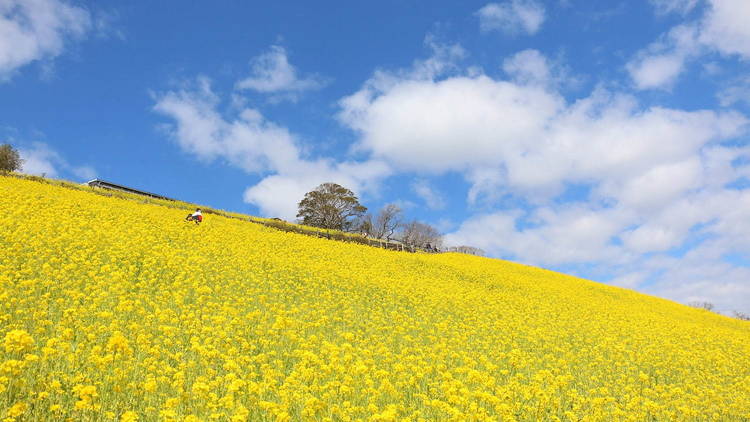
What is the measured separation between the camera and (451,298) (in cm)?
2183

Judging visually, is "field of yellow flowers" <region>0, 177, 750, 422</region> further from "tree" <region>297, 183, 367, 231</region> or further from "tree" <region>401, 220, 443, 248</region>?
"tree" <region>401, 220, 443, 248</region>

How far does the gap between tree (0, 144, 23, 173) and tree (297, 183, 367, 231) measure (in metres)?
37.9

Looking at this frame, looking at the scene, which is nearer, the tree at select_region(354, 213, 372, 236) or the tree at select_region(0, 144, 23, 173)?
the tree at select_region(0, 144, 23, 173)

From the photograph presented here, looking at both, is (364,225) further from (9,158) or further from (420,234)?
(9,158)

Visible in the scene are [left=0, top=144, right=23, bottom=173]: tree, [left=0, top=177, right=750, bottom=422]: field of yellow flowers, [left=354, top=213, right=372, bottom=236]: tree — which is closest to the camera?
[left=0, top=177, right=750, bottom=422]: field of yellow flowers

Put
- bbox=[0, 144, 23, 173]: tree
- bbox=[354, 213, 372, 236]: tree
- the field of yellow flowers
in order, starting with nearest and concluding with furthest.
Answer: the field of yellow flowers < bbox=[0, 144, 23, 173]: tree < bbox=[354, 213, 372, 236]: tree

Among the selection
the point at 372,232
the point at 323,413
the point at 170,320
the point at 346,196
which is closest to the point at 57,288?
the point at 170,320

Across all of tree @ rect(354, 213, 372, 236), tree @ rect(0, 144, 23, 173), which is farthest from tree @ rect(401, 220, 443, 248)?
tree @ rect(0, 144, 23, 173)

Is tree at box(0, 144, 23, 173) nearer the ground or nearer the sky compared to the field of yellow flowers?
nearer the sky

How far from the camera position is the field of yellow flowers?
6.36 m

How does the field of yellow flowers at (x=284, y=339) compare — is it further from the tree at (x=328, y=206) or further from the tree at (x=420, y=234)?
the tree at (x=420, y=234)

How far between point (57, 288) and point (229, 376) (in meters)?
8.06

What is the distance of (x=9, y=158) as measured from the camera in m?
56.3

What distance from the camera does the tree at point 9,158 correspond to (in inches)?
2132
